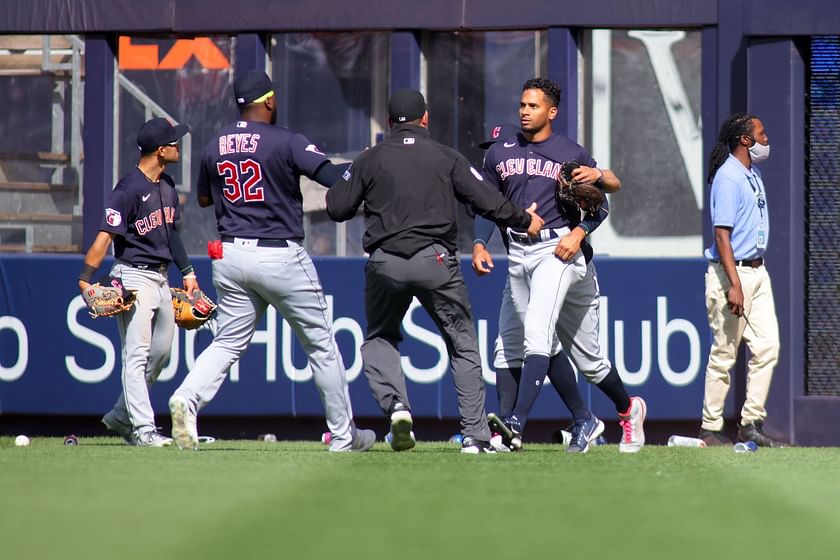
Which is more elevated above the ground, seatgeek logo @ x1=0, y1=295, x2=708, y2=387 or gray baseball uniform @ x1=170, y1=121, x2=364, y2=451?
gray baseball uniform @ x1=170, y1=121, x2=364, y2=451

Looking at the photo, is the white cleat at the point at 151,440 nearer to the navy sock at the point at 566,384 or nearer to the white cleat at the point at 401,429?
the white cleat at the point at 401,429

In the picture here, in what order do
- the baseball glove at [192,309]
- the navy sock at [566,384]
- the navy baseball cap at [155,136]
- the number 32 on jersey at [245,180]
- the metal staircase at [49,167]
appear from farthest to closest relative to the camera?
the metal staircase at [49,167]
the baseball glove at [192,309]
the navy baseball cap at [155,136]
the navy sock at [566,384]
the number 32 on jersey at [245,180]

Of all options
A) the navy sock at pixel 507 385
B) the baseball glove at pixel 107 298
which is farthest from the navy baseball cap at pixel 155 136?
the navy sock at pixel 507 385

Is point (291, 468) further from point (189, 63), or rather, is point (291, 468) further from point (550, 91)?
point (189, 63)

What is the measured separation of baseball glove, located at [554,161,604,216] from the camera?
28.0 feet

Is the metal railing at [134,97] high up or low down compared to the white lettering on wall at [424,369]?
up

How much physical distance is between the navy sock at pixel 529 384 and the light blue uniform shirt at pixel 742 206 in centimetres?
220

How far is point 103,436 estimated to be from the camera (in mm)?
→ 11594

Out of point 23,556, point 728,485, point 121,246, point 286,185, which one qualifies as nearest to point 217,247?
point 286,185

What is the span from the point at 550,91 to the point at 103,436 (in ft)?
16.0

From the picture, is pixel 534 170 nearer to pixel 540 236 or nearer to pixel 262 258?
pixel 540 236

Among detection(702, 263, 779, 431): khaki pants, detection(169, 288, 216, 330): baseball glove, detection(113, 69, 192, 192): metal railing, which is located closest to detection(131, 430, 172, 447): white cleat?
detection(169, 288, 216, 330): baseball glove

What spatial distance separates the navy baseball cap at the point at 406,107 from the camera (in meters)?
8.43

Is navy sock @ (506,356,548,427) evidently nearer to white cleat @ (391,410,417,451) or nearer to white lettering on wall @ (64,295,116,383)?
white cleat @ (391,410,417,451)
